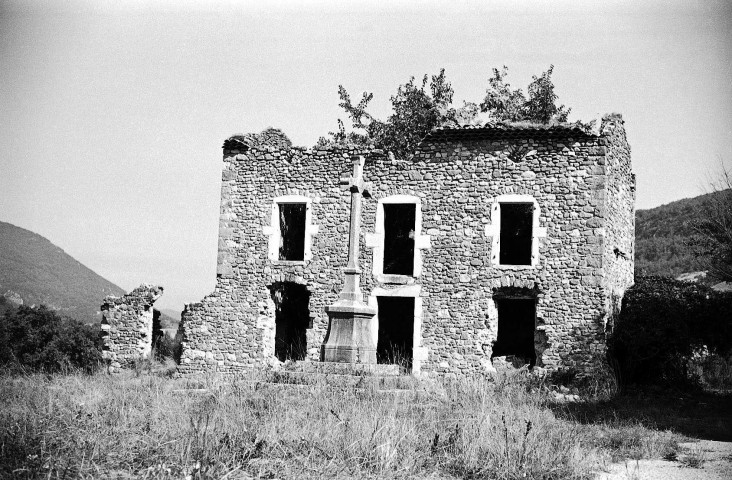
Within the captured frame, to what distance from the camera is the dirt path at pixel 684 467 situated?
22.8 ft

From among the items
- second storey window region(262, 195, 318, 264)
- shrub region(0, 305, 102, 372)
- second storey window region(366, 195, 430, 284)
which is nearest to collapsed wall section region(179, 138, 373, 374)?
second storey window region(262, 195, 318, 264)

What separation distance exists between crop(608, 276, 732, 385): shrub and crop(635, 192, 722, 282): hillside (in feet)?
42.1

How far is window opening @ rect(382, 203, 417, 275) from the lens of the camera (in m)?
19.5

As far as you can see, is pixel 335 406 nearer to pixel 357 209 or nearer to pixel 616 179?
pixel 357 209

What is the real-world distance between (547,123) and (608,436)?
9249 millimetres

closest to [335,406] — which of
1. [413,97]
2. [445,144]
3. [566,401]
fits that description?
[566,401]

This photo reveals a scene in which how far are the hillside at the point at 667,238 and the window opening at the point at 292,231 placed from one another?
49.1 ft

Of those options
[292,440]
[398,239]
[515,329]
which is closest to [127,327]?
[398,239]

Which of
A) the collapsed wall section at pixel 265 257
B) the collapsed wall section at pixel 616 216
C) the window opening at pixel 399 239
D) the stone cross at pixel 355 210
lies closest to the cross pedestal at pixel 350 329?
the stone cross at pixel 355 210

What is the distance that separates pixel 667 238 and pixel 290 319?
24741 millimetres

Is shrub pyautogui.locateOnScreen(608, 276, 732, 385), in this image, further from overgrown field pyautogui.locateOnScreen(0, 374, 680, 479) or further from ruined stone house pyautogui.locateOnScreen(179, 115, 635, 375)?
overgrown field pyautogui.locateOnScreen(0, 374, 680, 479)

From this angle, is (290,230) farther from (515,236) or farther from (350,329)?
(350,329)

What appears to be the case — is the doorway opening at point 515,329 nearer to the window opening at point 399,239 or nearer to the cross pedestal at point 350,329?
the window opening at point 399,239

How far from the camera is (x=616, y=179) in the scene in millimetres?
17562
